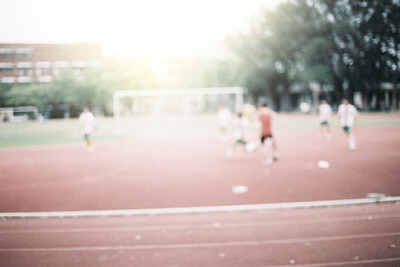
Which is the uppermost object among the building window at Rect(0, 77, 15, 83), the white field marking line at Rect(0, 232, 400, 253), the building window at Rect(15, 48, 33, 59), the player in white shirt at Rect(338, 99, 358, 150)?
the building window at Rect(15, 48, 33, 59)

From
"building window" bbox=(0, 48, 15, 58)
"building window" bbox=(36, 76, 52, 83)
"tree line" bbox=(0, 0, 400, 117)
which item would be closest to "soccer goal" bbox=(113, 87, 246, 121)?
"tree line" bbox=(0, 0, 400, 117)

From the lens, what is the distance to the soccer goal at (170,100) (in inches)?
1186

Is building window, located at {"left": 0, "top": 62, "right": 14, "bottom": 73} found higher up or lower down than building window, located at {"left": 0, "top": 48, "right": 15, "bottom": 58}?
lower down

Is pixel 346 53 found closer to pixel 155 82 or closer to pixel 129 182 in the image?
pixel 129 182

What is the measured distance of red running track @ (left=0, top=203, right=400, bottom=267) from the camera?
4.16 metres

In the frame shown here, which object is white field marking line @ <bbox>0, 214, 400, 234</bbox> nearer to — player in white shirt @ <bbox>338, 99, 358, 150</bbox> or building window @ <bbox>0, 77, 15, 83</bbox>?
building window @ <bbox>0, 77, 15, 83</bbox>

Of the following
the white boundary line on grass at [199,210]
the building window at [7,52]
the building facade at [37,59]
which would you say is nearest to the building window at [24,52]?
the building facade at [37,59]

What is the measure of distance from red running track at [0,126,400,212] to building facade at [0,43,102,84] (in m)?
1.93

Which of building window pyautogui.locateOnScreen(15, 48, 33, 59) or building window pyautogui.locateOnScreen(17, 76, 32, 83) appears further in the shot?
building window pyautogui.locateOnScreen(17, 76, 32, 83)

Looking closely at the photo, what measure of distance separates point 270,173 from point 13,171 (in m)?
5.89

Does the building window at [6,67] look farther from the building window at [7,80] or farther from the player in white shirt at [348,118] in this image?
the player in white shirt at [348,118]

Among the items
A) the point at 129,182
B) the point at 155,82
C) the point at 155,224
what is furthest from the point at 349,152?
the point at 155,82

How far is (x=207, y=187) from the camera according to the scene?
24.5ft

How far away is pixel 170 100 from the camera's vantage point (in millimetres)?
42969
